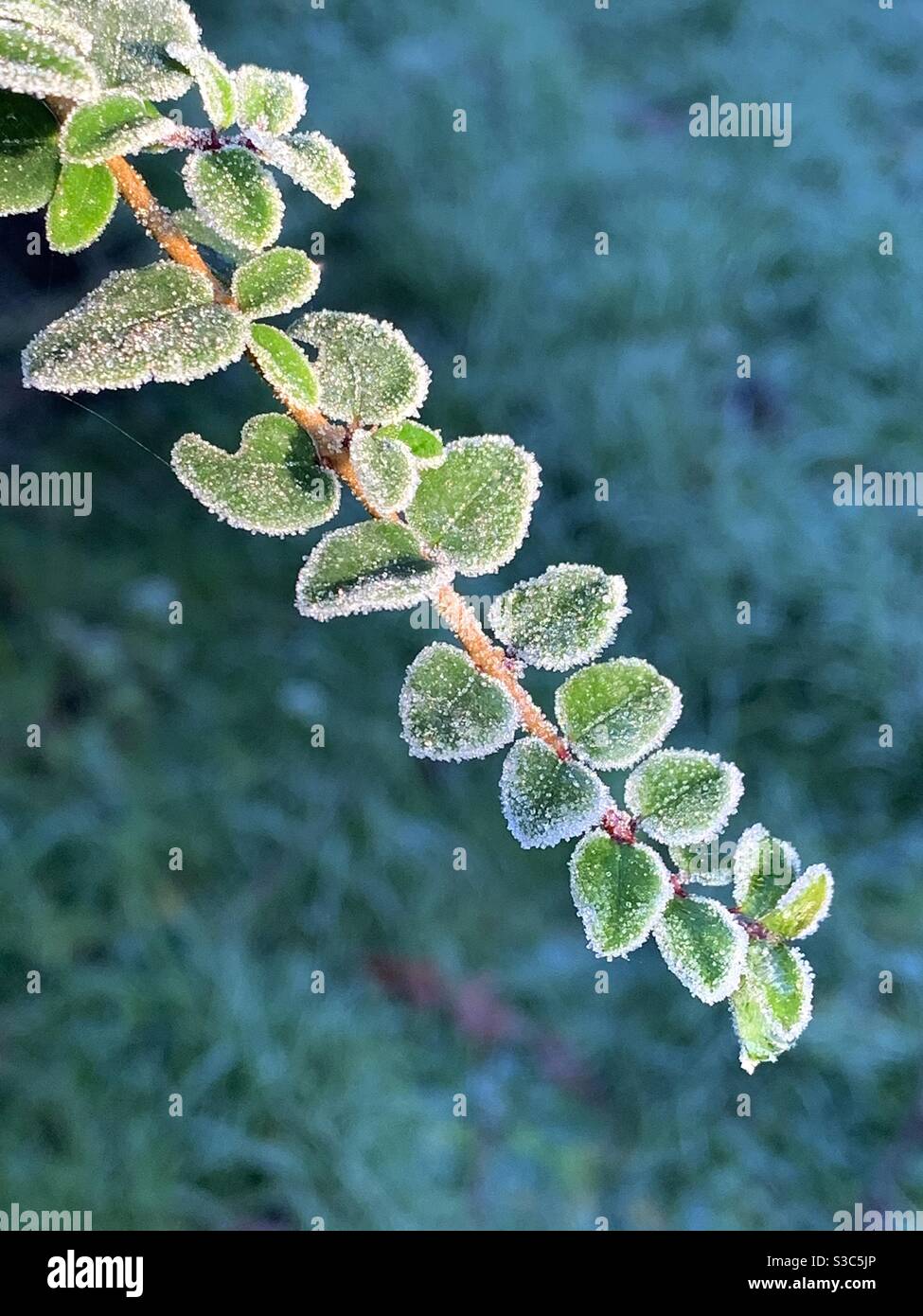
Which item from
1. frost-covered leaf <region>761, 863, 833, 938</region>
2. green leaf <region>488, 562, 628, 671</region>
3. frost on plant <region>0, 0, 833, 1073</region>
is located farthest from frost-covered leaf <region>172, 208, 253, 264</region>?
frost-covered leaf <region>761, 863, 833, 938</region>

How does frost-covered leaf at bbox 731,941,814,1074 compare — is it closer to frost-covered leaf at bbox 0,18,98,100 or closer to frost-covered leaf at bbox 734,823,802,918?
frost-covered leaf at bbox 734,823,802,918

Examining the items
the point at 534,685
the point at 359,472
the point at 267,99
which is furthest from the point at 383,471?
the point at 534,685

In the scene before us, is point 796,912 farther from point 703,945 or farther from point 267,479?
point 267,479

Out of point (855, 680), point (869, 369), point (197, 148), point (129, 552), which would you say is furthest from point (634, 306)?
point (197, 148)

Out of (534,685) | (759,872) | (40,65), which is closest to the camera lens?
(40,65)

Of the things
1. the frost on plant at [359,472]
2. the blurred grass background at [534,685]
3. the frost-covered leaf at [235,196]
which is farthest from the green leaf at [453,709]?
the blurred grass background at [534,685]

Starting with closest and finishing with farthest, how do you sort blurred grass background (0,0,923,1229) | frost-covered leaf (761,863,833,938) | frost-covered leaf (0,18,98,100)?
frost-covered leaf (0,18,98,100) < frost-covered leaf (761,863,833,938) < blurred grass background (0,0,923,1229)

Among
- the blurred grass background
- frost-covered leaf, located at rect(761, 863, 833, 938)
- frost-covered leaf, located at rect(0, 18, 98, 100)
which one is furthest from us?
the blurred grass background
